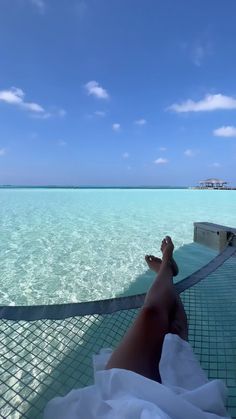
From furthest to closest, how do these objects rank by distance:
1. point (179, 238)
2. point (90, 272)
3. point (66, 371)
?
point (179, 238)
point (90, 272)
point (66, 371)

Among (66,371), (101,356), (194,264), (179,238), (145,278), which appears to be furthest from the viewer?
(179,238)

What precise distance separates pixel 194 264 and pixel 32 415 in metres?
3.09

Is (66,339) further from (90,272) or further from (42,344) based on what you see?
(90,272)

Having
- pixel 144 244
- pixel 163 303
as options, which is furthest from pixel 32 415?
pixel 144 244

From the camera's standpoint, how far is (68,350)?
155 cm

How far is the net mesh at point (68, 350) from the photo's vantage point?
122 cm

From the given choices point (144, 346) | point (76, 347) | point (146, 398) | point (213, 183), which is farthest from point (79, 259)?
point (213, 183)

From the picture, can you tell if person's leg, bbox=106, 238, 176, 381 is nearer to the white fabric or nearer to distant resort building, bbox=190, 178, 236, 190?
the white fabric

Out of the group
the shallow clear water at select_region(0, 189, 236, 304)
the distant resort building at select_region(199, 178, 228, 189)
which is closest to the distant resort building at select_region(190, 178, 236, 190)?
the distant resort building at select_region(199, 178, 228, 189)

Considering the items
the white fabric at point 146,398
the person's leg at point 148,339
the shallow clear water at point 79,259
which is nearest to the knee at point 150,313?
the person's leg at point 148,339

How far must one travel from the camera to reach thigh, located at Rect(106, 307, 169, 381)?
84 cm

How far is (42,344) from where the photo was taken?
5.24ft

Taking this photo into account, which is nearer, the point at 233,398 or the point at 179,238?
the point at 233,398

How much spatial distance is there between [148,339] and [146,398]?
255 mm
